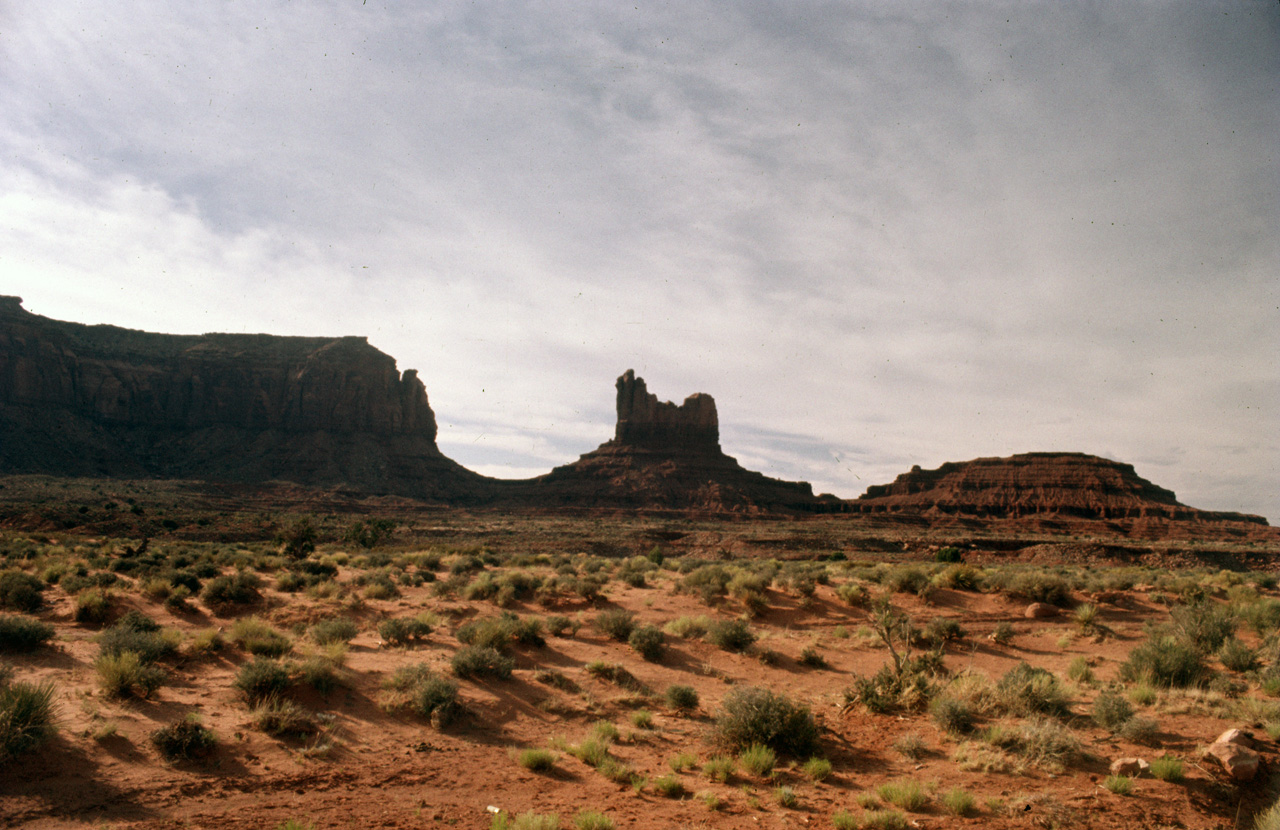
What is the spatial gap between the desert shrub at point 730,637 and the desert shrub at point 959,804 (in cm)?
835

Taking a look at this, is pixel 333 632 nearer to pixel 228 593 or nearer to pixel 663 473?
pixel 228 593

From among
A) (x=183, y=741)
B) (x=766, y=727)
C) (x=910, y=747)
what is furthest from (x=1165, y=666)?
(x=183, y=741)

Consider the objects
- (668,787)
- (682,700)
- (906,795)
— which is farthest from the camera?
(682,700)

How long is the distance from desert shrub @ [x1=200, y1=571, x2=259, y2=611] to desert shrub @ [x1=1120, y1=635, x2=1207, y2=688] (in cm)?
2177

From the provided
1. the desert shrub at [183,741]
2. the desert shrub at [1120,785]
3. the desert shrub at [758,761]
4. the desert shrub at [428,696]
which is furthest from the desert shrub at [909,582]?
the desert shrub at [183,741]

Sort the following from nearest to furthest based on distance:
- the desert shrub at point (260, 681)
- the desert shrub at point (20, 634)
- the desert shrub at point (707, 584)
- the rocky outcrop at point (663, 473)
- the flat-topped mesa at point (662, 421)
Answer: the desert shrub at point (260, 681) < the desert shrub at point (20, 634) < the desert shrub at point (707, 584) < the rocky outcrop at point (663, 473) < the flat-topped mesa at point (662, 421)

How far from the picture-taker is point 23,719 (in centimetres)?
736

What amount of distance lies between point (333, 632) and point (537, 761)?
7.72m

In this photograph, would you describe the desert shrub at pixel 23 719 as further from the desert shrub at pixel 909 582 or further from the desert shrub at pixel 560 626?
the desert shrub at pixel 909 582

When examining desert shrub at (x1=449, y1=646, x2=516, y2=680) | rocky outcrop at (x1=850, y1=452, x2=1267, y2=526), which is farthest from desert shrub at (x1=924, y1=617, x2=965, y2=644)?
rocky outcrop at (x1=850, y1=452, x2=1267, y2=526)

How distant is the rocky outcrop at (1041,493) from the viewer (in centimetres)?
9312

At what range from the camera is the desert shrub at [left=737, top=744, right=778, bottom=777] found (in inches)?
320

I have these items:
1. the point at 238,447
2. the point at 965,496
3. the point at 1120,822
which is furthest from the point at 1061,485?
the point at 238,447

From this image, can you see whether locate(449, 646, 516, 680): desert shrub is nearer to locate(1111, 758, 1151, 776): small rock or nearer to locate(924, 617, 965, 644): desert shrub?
locate(1111, 758, 1151, 776): small rock
